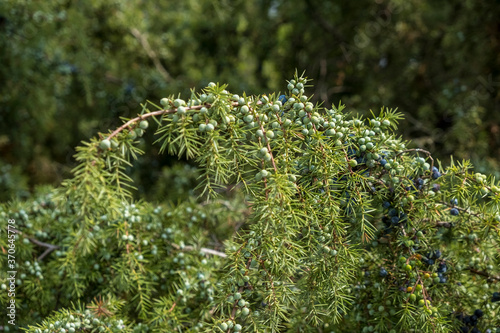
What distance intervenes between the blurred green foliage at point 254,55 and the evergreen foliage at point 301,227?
1635 mm

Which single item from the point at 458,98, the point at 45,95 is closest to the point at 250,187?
the point at 458,98

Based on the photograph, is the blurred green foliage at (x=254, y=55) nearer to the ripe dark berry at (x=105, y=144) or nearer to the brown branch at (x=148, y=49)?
the brown branch at (x=148, y=49)

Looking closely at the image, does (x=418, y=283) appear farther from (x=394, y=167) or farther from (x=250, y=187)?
(x=250, y=187)

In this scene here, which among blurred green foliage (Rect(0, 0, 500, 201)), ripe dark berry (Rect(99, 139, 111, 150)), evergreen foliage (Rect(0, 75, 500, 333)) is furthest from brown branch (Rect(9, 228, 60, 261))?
blurred green foliage (Rect(0, 0, 500, 201))

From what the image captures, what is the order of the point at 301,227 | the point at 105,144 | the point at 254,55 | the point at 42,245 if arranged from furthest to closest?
1. the point at 254,55
2. the point at 42,245
3. the point at 301,227
4. the point at 105,144

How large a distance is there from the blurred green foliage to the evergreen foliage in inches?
64.4

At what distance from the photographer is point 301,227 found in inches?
37.4

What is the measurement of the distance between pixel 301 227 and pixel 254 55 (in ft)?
10.4

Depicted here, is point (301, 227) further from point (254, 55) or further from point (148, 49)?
point (254, 55)

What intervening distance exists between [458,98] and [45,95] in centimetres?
281

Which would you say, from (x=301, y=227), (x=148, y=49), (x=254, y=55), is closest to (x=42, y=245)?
(x=301, y=227)

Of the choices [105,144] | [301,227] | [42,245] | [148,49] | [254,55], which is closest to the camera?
[105,144]

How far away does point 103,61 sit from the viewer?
325 cm

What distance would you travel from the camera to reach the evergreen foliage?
0.87 m
